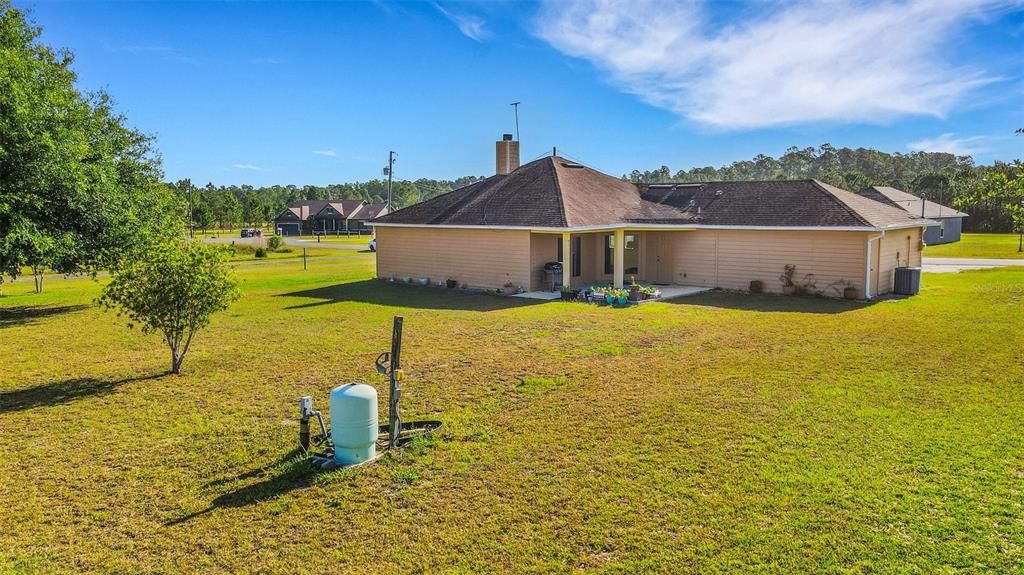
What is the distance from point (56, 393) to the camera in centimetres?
1036

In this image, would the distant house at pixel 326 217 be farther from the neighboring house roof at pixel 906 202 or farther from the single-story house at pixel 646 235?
the single-story house at pixel 646 235

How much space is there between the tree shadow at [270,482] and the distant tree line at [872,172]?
228 ft

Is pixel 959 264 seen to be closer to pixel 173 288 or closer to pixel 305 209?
pixel 173 288

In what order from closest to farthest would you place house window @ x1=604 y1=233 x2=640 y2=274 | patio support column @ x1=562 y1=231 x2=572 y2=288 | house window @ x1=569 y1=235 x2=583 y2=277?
patio support column @ x1=562 y1=231 x2=572 y2=288 < house window @ x1=569 y1=235 x2=583 y2=277 < house window @ x1=604 y1=233 x2=640 y2=274

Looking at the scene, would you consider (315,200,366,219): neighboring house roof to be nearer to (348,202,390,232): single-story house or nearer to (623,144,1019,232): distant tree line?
(348,202,390,232): single-story house

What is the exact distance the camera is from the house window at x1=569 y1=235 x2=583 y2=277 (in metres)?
23.5

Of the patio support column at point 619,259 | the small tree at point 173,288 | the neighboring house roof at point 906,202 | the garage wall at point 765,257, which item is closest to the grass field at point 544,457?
the small tree at point 173,288

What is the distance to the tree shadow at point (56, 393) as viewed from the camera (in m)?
9.77

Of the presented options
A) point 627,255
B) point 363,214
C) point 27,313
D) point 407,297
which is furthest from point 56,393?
point 363,214

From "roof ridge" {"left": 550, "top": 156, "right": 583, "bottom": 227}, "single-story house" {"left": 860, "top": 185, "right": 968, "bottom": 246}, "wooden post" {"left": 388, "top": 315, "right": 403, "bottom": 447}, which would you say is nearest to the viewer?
"wooden post" {"left": 388, "top": 315, "right": 403, "bottom": 447}

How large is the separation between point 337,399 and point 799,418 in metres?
5.96

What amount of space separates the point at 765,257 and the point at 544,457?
53.8ft

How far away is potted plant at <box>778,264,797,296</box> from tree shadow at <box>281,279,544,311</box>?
26.7 ft

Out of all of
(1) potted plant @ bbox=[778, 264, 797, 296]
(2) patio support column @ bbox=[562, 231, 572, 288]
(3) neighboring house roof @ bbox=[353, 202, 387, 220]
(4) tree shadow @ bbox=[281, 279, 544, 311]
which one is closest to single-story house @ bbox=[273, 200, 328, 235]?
(3) neighboring house roof @ bbox=[353, 202, 387, 220]
